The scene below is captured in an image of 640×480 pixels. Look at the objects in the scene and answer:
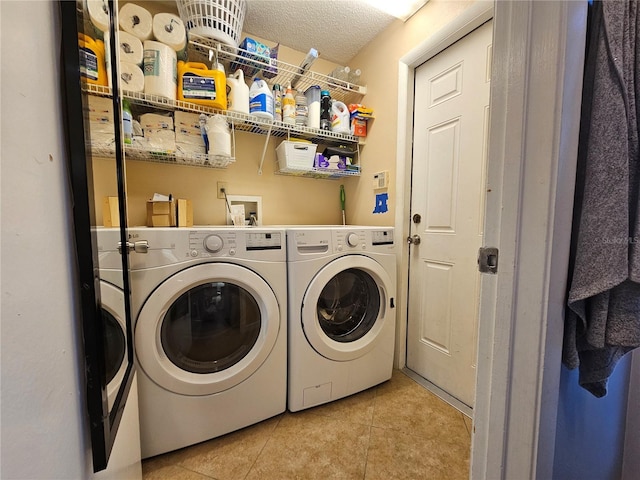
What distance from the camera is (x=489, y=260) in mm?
540

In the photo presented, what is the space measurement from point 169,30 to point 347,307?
1.74 meters

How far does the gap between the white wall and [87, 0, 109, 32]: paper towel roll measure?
22cm

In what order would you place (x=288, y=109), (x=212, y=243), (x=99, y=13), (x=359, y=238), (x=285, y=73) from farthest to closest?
(x=285, y=73) → (x=288, y=109) → (x=359, y=238) → (x=212, y=243) → (x=99, y=13)

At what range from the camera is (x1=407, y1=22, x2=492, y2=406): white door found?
52.1 inches

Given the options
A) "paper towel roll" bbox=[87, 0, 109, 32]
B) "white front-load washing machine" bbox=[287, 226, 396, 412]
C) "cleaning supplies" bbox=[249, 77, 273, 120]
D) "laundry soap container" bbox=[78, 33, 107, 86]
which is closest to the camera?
"laundry soap container" bbox=[78, 33, 107, 86]

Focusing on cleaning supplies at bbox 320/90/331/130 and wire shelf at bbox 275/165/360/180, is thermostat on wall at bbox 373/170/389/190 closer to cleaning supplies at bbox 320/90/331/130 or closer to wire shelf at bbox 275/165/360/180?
wire shelf at bbox 275/165/360/180

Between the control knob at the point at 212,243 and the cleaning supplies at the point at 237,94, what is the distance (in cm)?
82

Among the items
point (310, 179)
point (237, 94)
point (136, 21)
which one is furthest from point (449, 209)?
point (136, 21)

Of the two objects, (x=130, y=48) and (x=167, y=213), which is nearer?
(x=130, y=48)

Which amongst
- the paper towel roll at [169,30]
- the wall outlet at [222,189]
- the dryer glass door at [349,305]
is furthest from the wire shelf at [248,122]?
the dryer glass door at [349,305]

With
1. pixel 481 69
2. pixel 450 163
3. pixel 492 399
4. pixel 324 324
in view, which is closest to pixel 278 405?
pixel 324 324

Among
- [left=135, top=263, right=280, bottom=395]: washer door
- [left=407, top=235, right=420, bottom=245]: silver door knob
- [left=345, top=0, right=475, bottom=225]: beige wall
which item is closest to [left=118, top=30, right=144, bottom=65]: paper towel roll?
[left=135, top=263, right=280, bottom=395]: washer door

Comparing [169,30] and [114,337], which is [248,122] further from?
[114,337]

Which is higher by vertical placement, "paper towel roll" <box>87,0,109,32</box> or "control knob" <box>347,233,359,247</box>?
"paper towel roll" <box>87,0,109,32</box>
